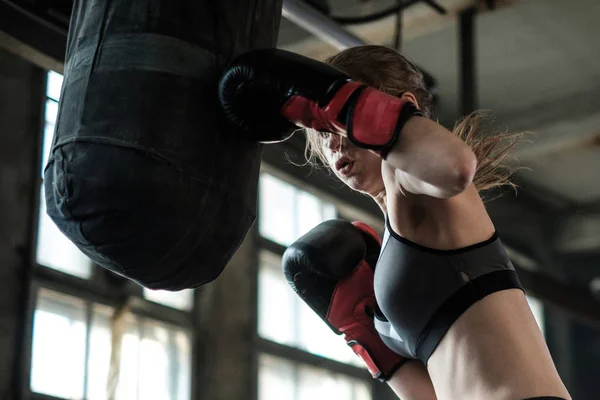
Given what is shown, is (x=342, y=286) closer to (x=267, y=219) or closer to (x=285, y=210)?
(x=267, y=219)

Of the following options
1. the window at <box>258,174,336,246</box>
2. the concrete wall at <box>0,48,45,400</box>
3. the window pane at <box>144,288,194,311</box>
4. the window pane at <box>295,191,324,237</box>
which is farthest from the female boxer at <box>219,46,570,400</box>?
the window pane at <box>295,191,324,237</box>

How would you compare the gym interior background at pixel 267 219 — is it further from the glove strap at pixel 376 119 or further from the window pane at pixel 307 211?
the glove strap at pixel 376 119

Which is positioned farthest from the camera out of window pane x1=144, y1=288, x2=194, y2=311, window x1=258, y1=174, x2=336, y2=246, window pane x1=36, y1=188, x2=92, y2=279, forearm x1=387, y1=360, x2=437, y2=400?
window x1=258, y1=174, x2=336, y2=246

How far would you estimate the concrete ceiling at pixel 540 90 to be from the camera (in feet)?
16.7

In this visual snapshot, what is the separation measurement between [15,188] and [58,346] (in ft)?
2.31

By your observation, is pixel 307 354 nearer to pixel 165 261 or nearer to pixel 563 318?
pixel 563 318

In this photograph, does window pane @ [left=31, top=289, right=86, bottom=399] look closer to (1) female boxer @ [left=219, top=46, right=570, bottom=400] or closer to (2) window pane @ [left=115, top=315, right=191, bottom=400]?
(2) window pane @ [left=115, top=315, right=191, bottom=400]

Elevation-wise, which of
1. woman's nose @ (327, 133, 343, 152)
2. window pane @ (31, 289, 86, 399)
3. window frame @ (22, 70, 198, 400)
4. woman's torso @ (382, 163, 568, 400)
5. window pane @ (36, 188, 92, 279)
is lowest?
woman's torso @ (382, 163, 568, 400)

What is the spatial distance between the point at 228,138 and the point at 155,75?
15 cm

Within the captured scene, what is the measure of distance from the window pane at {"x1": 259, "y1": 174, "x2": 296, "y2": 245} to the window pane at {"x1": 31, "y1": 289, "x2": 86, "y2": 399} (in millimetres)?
1520

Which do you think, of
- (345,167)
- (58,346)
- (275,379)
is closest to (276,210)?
(275,379)

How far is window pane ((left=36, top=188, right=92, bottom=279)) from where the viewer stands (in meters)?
4.39

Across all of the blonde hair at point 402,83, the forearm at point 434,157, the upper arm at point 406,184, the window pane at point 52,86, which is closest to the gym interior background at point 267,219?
the window pane at point 52,86

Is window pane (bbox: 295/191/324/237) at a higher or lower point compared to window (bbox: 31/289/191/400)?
higher
